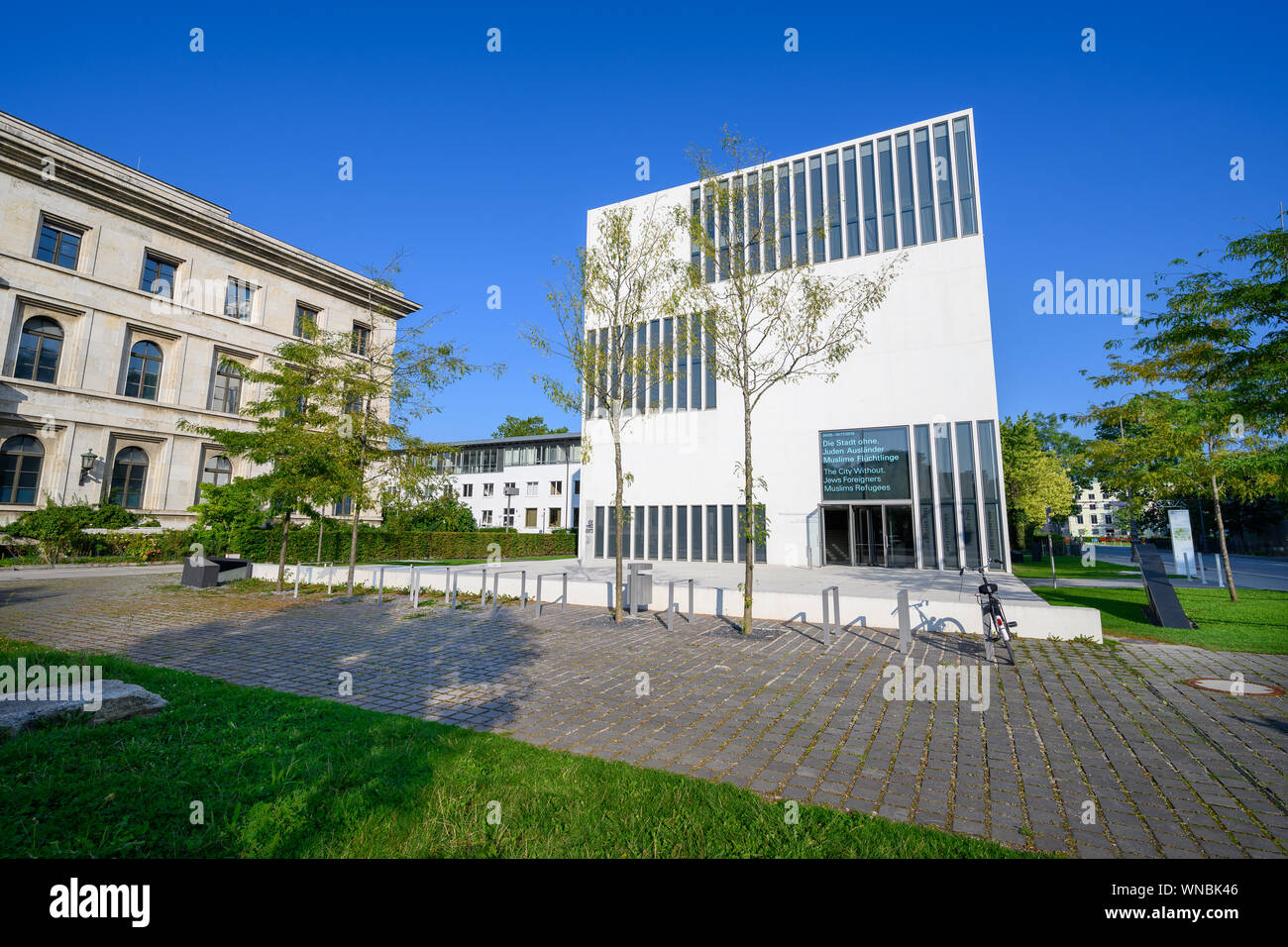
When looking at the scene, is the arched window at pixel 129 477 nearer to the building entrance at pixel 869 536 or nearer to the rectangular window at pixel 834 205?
the building entrance at pixel 869 536

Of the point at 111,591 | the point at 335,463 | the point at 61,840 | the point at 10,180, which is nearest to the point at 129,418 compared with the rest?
the point at 10,180

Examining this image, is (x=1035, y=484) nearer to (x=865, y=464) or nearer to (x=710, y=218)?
(x=865, y=464)

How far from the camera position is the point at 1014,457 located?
36.5m

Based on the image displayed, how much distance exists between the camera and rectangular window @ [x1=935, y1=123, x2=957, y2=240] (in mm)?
26250

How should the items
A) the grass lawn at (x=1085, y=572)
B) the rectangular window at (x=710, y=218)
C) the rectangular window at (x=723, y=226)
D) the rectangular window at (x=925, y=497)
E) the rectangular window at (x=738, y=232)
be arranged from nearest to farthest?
the rectangular window at (x=738, y=232) → the rectangular window at (x=723, y=226) → the rectangular window at (x=710, y=218) → the grass lawn at (x=1085, y=572) → the rectangular window at (x=925, y=497)

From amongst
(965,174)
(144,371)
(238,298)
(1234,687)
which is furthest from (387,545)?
(965,174)

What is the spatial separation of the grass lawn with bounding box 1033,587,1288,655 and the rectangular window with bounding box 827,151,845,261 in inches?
750

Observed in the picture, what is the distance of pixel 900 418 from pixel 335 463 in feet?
77.9

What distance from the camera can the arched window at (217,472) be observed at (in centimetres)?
3244

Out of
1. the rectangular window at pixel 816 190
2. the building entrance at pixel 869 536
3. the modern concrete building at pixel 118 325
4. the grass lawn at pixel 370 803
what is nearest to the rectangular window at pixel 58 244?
the modern concrete building at pixel 118 325

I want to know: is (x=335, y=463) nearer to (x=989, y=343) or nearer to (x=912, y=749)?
(x=912, y=749)

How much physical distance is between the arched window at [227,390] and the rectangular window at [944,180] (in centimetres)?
4050

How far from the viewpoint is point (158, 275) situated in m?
32.2

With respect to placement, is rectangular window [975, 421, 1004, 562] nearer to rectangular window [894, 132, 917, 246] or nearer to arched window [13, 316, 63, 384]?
rectangular window [894, 132, 917, 246]
